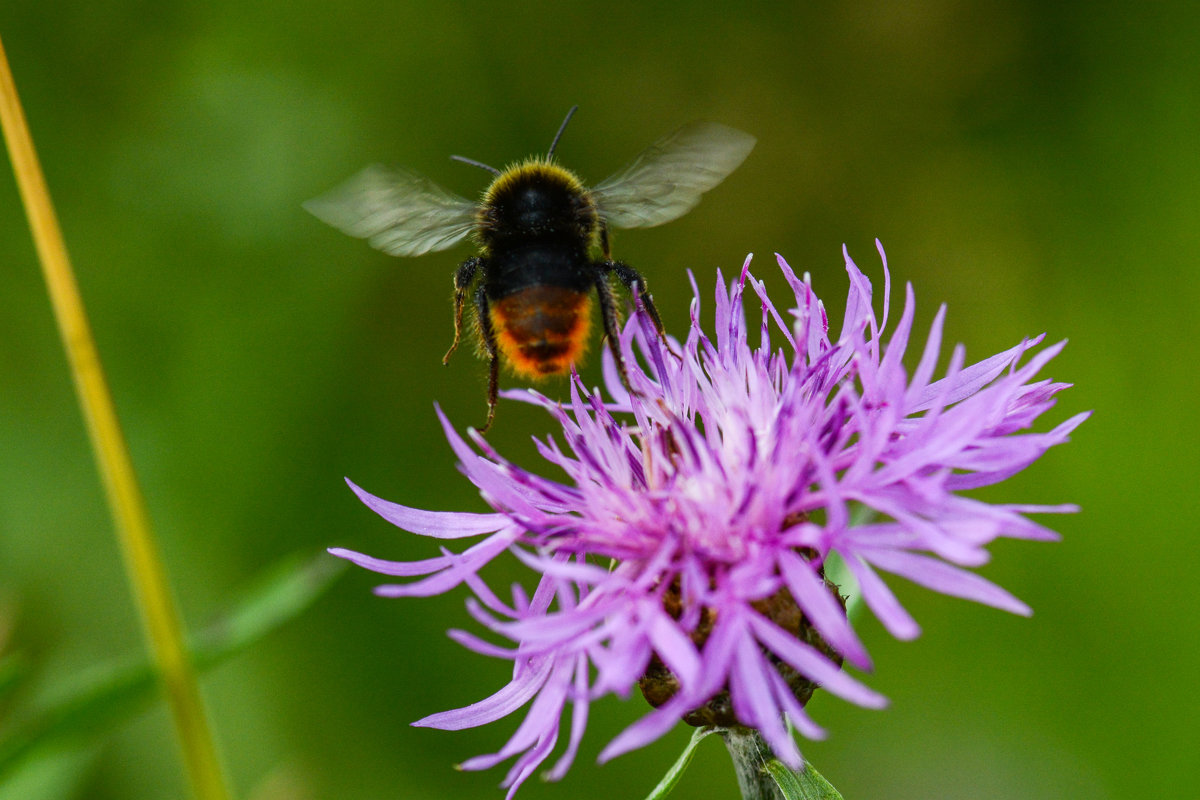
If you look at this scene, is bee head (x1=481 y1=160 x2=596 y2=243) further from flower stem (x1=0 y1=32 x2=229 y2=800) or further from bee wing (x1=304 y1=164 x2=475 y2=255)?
flower stem (x1=0 y1=32 x2=229 y2=800)

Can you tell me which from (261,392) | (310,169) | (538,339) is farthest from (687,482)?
(310,169)

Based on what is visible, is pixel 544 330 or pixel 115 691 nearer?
pixel 115 691

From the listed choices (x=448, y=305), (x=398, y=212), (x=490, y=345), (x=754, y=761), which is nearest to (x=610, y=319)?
(x=490, y=345)

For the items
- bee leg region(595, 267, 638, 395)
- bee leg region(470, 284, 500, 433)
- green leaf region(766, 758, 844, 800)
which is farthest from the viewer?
bee leg region(470, 284, 500, 433)

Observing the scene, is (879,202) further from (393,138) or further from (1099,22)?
(393,138)

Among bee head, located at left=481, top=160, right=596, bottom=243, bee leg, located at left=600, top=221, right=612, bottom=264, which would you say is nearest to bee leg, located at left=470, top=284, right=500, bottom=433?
bee head, located at left=481, top=160, right=596, bottom=243

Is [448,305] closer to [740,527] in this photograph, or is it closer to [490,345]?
[490,345]
